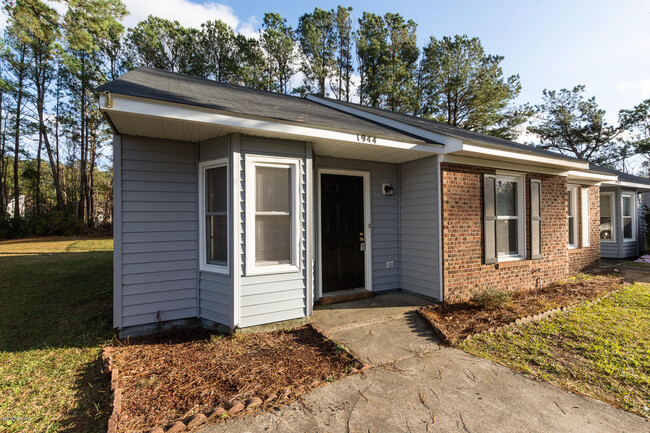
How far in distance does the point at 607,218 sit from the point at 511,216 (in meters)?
7.14

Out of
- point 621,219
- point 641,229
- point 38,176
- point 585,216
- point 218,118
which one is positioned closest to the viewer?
point 218,118

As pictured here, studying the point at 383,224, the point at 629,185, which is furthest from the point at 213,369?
the point at 629,185

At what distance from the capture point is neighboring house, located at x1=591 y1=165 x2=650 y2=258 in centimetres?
991

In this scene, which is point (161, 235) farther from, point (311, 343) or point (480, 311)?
point (480, 311)

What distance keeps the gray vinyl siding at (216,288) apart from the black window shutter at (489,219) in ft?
13.6

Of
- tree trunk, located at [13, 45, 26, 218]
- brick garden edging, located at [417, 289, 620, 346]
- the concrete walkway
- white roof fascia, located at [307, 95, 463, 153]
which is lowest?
the concrete walkway

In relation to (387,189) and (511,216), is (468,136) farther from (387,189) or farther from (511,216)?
(387,189)

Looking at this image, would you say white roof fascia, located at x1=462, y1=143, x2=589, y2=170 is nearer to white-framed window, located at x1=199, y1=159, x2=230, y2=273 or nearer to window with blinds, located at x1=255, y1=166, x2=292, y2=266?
window with blinds, located at x1=255, y1=166, x2=292, y2=266

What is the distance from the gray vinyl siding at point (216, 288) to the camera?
12.4 feet

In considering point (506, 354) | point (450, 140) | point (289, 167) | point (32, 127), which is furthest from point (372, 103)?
point (32, 127)

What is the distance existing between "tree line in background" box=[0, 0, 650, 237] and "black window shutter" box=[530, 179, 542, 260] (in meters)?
12.6

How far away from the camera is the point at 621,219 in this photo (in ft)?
32.4

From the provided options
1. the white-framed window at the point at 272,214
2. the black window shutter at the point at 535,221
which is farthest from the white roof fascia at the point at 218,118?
the black window shutter at the point at 535,221

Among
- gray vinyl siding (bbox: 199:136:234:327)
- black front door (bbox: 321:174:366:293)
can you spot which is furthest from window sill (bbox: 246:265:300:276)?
black front door (bbox: 321:174:366:293)
